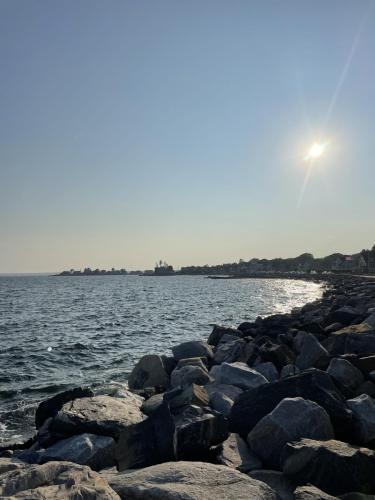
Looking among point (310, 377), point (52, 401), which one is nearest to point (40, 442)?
point (52, 401)

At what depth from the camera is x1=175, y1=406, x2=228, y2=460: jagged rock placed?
5.31m

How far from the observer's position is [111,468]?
5504 millimetres

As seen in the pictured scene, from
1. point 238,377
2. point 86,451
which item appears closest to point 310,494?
point 86,451

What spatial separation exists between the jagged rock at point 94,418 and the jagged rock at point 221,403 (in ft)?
3.99

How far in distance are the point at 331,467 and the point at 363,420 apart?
1.54 meters

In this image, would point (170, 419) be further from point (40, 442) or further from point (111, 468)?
point (40, 442)

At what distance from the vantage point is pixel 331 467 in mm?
4344

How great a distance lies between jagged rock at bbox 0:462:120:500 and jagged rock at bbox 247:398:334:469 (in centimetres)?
219

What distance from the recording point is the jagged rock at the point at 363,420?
5504 mm

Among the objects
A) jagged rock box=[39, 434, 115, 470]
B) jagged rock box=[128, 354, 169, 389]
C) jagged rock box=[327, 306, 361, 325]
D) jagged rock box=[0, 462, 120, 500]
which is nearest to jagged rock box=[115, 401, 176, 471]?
jagged rock box=[39, 434, 115, 470]

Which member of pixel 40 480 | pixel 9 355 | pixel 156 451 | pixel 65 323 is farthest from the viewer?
pixel 65 323

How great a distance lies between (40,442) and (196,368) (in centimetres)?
366

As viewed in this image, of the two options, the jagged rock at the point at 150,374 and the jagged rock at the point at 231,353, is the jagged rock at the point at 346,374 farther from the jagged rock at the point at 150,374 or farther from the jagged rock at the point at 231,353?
the jagged rock at the point at 150,374

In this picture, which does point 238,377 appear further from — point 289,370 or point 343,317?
point 343,317
